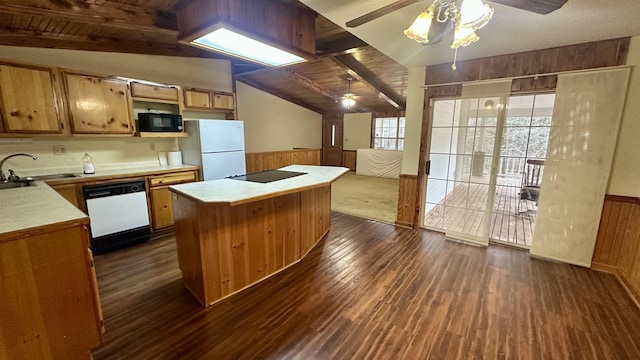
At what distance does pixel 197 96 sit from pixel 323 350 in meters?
3.85

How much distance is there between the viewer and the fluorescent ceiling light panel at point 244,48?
72.2 inches

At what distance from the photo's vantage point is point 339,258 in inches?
114

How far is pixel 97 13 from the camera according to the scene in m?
2.33

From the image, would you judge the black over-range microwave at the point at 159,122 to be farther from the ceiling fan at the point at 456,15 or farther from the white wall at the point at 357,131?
the white wall at the point at 357,131

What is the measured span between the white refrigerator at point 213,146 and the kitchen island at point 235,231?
1.41m

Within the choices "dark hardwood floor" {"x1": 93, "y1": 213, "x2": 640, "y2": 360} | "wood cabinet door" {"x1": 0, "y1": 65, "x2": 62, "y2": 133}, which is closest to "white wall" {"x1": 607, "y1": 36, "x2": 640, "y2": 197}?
"dark hardwood floor" {"x1": 93, "y1": 213, "x2": 640, "y2": 360}

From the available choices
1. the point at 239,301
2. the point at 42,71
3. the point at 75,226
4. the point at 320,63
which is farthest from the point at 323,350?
the point at 320,63

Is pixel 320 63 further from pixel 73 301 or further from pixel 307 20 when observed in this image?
pixel 73 301

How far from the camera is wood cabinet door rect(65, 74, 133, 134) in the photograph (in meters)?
2.88

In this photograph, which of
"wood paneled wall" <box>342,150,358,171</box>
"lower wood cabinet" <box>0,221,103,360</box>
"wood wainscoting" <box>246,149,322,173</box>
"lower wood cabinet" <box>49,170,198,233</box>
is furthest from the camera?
"wood paneled wall" <box>342,150,358,171</box>

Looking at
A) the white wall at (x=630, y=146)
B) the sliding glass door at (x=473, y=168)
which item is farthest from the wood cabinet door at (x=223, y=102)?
the white wall at (x=630, y=146)

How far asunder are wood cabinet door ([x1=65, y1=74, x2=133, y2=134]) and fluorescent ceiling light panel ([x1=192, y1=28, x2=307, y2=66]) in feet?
6.66

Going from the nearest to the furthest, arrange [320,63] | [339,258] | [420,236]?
[339,258]
[420,236]
[320,63]

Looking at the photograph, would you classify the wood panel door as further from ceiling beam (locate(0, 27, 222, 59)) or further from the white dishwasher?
the white dishwasher
